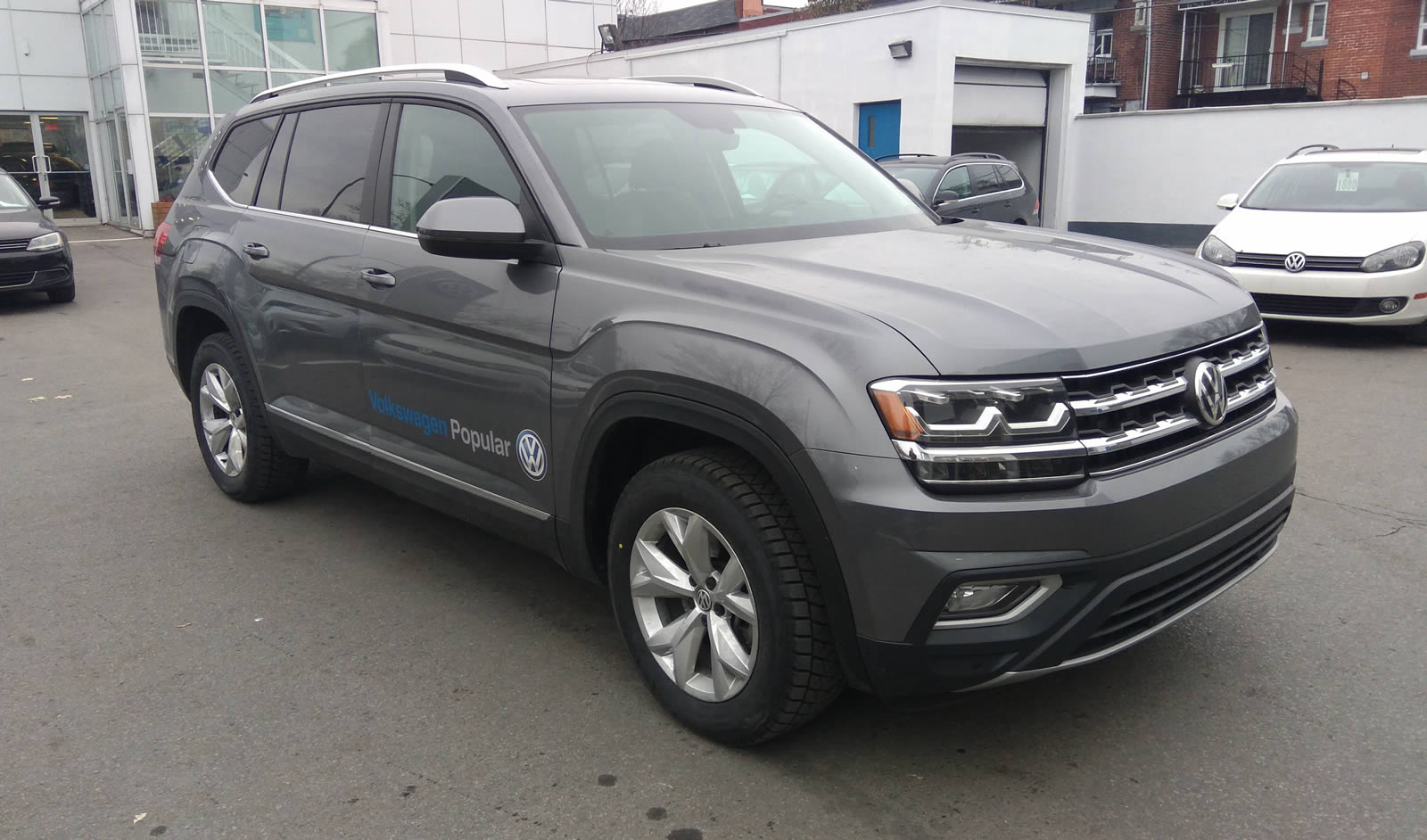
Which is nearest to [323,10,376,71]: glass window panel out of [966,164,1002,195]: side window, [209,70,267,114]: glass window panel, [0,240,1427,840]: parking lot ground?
[209,70,267,114]: glass window panel

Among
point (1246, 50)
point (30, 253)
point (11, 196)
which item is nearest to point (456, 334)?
point (30, 253)

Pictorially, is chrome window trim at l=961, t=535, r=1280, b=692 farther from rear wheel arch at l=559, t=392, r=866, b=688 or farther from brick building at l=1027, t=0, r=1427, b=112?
brick building at l=1027, t=0, r=1427, b=112

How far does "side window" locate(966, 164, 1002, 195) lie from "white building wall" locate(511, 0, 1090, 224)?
4.13 metres

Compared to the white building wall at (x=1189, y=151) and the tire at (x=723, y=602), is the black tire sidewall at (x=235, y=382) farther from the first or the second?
the white building wall at (x=1189, y=151)

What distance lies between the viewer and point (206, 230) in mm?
5227

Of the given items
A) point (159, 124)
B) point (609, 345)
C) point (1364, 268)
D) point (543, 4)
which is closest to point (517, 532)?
point (609, 345)

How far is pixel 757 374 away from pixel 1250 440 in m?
1.40

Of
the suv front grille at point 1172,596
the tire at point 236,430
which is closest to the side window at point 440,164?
the tire at point 236,430

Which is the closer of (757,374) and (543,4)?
(757,374)

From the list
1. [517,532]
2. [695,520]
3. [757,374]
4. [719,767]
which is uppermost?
[757,374]

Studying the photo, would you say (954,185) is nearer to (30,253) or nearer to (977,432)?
(30,253)

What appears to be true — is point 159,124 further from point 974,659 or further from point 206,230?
point 974,659

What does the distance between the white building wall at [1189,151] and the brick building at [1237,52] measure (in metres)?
13.8

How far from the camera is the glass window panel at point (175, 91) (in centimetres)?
2280
